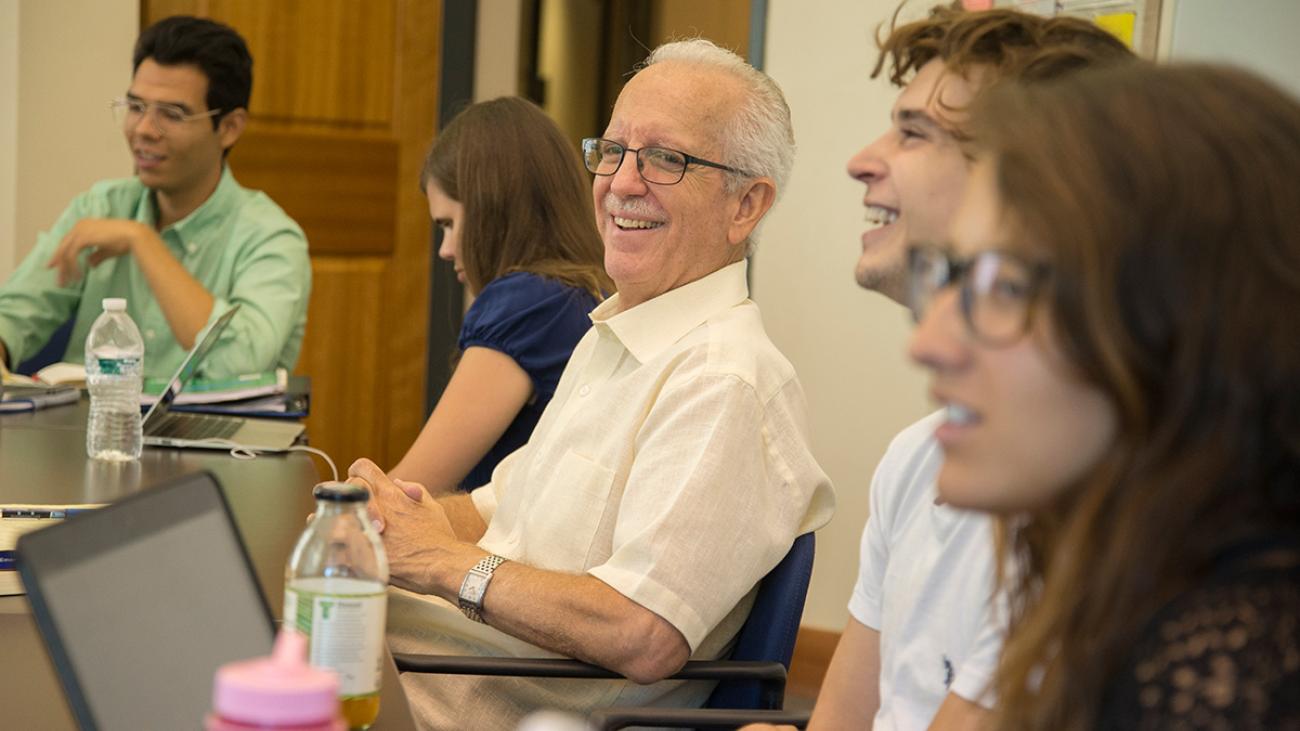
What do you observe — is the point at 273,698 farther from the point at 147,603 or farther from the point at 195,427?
the point at 195,427

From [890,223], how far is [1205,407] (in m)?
0.71

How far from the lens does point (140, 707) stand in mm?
916

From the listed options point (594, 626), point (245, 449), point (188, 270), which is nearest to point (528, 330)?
point (245, 449)

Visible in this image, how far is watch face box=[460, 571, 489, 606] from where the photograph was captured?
5.49 ft

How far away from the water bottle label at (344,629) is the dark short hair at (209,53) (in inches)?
98.1

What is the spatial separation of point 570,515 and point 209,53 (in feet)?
6.66

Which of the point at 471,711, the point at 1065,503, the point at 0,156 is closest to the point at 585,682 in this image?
the point at 471,711

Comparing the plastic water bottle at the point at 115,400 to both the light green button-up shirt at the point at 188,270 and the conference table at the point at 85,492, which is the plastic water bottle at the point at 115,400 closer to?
the conference table at the point at 85,492

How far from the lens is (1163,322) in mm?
751

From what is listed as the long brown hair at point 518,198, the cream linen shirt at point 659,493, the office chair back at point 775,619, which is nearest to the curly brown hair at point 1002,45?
the cream linen shirt at point 659,493

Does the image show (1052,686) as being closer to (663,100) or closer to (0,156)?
(663,100)

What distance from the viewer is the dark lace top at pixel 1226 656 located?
0.70m

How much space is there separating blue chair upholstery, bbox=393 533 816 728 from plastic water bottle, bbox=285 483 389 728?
0.47 m

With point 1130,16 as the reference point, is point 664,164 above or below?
below
